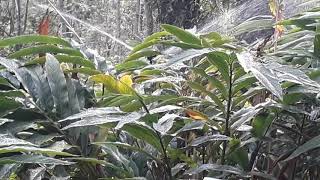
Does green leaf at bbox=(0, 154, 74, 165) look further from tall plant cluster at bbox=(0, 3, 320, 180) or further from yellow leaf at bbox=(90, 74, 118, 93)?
yellow leaf at bbox=(90, 74, 118, 93)

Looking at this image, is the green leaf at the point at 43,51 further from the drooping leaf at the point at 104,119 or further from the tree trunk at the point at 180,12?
the tree trunk at the point at 180,12

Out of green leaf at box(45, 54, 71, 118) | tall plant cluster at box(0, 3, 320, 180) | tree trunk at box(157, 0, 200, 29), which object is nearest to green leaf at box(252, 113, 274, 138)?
tall plant cluster at box(0, 3, 320, 180)

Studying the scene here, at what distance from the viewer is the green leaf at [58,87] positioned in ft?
2.14

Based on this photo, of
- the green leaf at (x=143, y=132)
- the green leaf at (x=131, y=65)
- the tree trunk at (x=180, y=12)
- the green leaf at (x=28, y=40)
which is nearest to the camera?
the green leaf at (x=143, y=132)

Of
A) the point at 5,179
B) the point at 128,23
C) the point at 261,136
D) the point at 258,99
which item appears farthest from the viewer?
the point at 128,23

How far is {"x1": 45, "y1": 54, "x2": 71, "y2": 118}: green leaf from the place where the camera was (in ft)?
2.14

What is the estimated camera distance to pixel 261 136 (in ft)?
2.16

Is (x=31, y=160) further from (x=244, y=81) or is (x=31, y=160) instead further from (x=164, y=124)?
(x=244, y=81)

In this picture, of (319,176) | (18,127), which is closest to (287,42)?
(319,176)

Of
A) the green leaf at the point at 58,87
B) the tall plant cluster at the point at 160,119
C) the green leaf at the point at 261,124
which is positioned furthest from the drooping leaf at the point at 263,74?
the green leaf at the point at 58,87

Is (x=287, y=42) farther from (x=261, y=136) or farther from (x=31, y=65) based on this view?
(x=31, y=65)

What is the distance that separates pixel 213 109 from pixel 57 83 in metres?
0.23

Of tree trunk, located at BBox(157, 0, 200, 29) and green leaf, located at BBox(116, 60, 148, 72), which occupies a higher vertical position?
tree trunk, located at BBox(157, 0, 200, 29)

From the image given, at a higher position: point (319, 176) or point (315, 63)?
point (315, 63)
